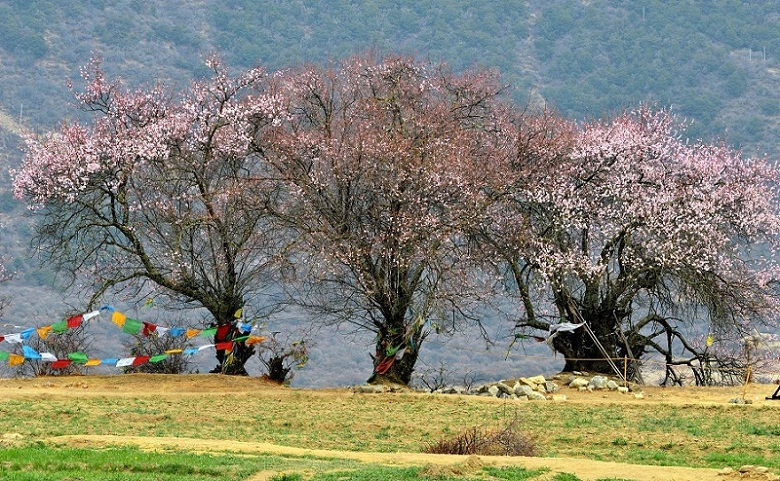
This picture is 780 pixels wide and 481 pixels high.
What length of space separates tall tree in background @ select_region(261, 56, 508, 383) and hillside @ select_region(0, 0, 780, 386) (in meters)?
54.6

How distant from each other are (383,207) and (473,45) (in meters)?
77.9

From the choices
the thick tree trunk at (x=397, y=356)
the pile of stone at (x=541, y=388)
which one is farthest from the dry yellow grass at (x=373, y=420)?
the thick tree trunk at (x=397, y=356)

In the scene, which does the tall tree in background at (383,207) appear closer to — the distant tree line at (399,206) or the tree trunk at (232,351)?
the distant tree line at (399,206)

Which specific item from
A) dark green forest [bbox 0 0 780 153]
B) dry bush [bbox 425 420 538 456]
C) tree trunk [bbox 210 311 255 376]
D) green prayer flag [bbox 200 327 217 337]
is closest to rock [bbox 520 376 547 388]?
tree trunk [bbox 210 311 255 376]

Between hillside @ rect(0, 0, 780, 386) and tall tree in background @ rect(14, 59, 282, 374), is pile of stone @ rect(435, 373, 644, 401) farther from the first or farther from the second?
hillside @ rect(0, 0, 780, 386)

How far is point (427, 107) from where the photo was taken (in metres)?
34.8

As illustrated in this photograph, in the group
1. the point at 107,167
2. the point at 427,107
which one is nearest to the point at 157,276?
the point at 107,167

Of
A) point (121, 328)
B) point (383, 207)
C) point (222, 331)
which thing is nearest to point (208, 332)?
point (222, 331)

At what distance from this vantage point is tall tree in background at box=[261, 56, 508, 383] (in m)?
31.5

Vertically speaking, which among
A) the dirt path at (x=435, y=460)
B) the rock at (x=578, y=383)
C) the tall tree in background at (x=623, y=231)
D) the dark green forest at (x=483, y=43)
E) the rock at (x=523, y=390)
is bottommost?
the dirt path at (x=435, y=460)

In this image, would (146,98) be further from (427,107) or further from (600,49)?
(600,49)

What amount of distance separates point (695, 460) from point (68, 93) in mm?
78916

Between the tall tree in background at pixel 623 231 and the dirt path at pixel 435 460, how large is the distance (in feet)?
47.7

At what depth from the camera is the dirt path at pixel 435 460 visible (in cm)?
1545
